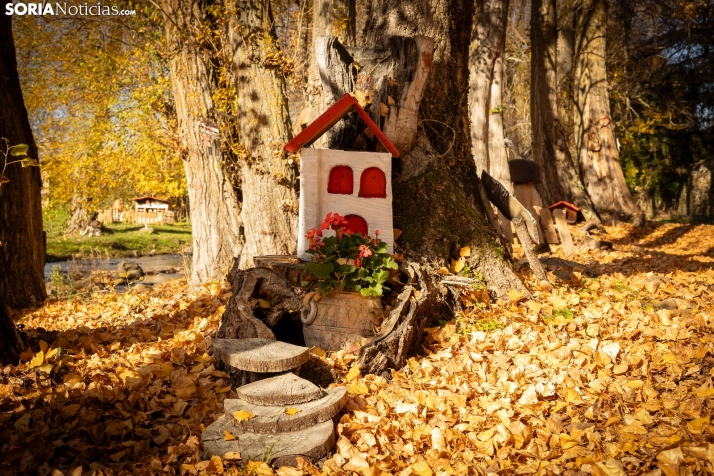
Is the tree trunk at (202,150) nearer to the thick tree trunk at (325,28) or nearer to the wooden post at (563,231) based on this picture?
the thick tree trunk at (325,28)

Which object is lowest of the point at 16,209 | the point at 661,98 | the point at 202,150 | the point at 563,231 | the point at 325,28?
the point at 563,231

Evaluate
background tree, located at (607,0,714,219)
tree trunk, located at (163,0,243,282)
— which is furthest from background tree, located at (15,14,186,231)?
background tree, located at (607,0,714,219)

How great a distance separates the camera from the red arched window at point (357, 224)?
429cm

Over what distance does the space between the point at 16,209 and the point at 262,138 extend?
3223 mm

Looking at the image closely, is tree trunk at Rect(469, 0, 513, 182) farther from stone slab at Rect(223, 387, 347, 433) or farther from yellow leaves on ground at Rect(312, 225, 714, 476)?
stone slab at Rect(223, 387, 347, 433)

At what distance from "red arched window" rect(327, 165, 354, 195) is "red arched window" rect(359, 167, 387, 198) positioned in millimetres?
88

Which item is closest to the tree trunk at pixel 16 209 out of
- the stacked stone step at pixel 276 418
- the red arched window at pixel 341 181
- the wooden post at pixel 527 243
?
the red arched window at pixel 341 181

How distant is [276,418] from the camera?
2.83 m

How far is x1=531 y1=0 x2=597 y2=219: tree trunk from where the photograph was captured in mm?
14438

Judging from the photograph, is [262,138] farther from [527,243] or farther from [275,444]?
[275,444]

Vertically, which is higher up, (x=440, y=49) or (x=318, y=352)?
(x=440, y=49)

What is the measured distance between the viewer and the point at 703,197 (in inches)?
627

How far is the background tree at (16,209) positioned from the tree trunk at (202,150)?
1968 mm

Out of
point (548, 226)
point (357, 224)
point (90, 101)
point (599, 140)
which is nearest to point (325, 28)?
point (357, 224)
